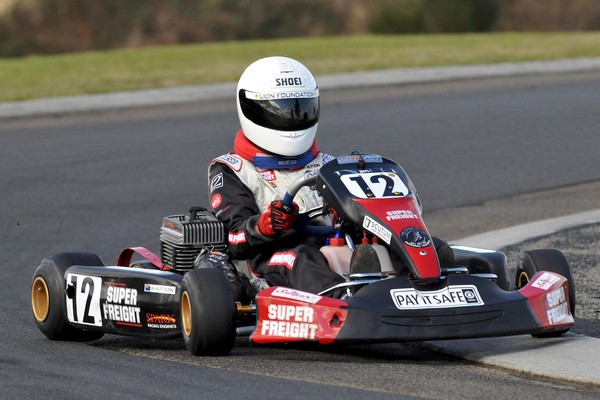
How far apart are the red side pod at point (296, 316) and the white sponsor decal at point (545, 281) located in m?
0.90

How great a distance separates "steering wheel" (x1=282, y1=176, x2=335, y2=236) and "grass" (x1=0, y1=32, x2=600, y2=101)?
11.0 metres

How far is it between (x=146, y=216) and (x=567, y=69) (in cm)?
957

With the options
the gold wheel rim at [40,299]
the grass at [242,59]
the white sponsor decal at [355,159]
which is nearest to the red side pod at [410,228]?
the white sponsor decal at [355,159]

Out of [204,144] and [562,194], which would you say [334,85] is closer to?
[204,144]

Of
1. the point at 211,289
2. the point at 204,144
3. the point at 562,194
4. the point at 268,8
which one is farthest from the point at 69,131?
the point at 268,8

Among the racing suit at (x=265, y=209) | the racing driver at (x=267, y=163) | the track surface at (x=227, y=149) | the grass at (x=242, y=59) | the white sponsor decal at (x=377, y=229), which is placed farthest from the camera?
the grass at (x=242, y=59)

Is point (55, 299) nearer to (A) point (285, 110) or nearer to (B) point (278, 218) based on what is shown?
(B) point (278, 218)

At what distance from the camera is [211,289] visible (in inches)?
218

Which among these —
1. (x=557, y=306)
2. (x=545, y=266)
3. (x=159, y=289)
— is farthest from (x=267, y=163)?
(x=557, y=306)

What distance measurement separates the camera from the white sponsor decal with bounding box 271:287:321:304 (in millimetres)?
5429

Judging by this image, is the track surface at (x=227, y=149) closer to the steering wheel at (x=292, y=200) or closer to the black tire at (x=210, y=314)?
the black tire at (x=210, y=314)

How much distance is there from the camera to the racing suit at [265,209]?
232 inches

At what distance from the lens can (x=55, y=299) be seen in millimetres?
6426

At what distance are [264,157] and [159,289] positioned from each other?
101 centimetres
